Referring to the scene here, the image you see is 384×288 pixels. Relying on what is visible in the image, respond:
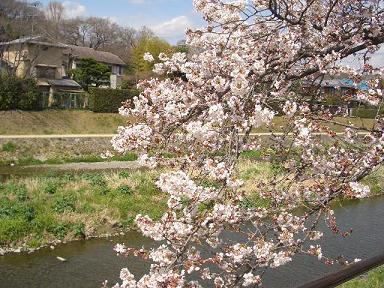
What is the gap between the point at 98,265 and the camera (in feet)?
33.0

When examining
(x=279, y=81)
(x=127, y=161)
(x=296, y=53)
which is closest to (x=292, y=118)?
(x=279, y=81)

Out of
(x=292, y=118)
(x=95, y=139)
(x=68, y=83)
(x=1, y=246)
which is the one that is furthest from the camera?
(x=68, y=83)

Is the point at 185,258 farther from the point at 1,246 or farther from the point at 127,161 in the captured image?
the point at 127,161

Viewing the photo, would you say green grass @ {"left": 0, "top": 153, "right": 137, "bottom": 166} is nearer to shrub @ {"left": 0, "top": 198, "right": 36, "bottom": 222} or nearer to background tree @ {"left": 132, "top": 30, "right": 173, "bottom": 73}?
shrub @ {"left": 0, "top": 198, "right": 36, "bottom": 222}

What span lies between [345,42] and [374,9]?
0.51 metres

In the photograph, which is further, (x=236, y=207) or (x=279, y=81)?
(x=279, y=81)

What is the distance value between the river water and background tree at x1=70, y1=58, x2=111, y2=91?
30.4m

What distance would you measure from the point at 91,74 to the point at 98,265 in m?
32.9

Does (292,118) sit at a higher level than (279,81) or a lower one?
lower

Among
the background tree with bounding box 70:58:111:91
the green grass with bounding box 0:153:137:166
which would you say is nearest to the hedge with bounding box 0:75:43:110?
the green grass with bounding box 0:153:137:166

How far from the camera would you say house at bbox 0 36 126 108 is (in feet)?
106

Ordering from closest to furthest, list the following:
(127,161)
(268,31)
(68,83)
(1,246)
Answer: (268,31)
(1,246)
(127,161)
(68,83)

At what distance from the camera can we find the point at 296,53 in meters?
4.02

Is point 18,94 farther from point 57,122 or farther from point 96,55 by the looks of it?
point 96,55
